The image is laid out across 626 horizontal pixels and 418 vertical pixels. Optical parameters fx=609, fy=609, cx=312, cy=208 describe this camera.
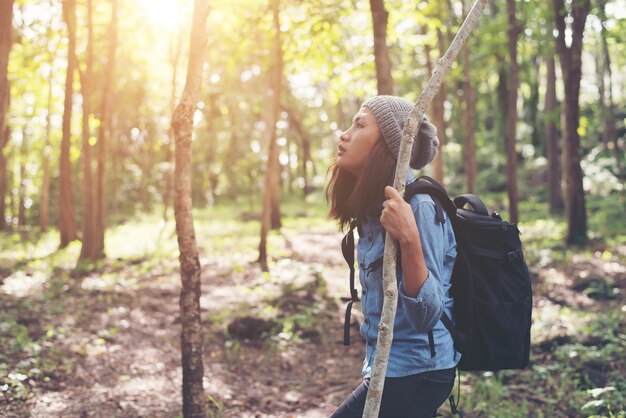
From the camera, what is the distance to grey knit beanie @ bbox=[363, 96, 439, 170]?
7.82 feet

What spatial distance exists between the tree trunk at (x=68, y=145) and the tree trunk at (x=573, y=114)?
9.93m

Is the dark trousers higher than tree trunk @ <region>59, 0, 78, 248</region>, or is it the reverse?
tree trunk @ <region>59, 0, 78, 248</region>

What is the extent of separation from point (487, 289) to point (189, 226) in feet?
8.61

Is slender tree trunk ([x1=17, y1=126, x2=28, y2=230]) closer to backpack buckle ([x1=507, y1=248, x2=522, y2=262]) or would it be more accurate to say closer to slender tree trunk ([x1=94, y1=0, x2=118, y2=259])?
slender tree trunk ([x1=94, y1=0, x2=118, y2=259])

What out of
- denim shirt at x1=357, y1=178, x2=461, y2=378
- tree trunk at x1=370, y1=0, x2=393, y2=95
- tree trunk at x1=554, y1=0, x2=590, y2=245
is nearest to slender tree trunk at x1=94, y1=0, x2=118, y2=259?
tree trunk at x1=370, y1=0, x2=393, y2=95

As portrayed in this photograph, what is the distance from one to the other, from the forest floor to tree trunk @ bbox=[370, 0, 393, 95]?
3150 millimetres

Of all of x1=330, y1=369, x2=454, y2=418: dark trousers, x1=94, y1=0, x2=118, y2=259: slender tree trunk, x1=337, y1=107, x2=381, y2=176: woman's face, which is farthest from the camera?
x1=94, y1=0, x2=118, y2=259: slender tree trunk

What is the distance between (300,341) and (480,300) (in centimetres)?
548

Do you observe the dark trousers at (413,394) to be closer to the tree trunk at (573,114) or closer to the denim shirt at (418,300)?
the denim shirt at (418,300)

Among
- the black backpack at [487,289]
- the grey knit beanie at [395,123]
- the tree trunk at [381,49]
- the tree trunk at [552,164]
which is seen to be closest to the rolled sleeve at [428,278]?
the black backpack at [487,289]

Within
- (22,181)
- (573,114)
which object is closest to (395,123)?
(573,114)

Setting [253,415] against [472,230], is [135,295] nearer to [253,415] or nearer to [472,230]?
[253,415]

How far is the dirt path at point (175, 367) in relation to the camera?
5664mm

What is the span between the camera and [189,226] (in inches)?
175
